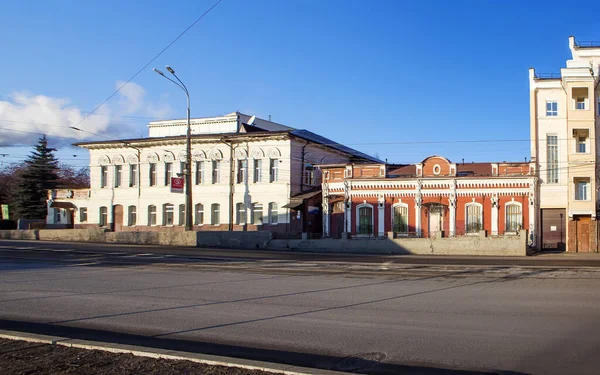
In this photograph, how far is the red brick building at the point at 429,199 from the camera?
40.2 meters

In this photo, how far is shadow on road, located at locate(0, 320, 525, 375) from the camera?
740 cm

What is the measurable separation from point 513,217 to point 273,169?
19.9 meters

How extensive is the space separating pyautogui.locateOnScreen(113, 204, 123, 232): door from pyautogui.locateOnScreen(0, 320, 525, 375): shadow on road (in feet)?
159

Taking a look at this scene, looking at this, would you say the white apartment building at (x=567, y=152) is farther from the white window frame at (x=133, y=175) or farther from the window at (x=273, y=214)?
the white window frame at (x=133, y=175)

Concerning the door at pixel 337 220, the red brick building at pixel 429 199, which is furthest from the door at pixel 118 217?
the door at pixel 337 220

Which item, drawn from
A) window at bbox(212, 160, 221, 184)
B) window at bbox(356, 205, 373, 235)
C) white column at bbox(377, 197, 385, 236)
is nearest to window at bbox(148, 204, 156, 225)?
window at bbox(212, 160, 221, 184)

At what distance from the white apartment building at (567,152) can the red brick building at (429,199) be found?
1.73 m

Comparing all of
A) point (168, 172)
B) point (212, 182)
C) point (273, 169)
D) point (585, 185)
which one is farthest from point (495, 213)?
point (168, 172)

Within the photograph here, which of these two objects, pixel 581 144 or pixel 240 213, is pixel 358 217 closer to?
pixel 240 213

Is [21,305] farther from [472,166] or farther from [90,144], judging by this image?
[90,144]

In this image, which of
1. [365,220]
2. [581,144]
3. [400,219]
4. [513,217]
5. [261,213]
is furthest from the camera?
[261,213]

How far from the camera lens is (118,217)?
57719mm

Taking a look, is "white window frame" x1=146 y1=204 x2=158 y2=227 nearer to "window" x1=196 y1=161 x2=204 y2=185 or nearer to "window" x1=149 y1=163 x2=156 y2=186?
"window" x1=149 y1=163 x2=156 y2=186

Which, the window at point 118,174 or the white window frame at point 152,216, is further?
the window at point 118,174
